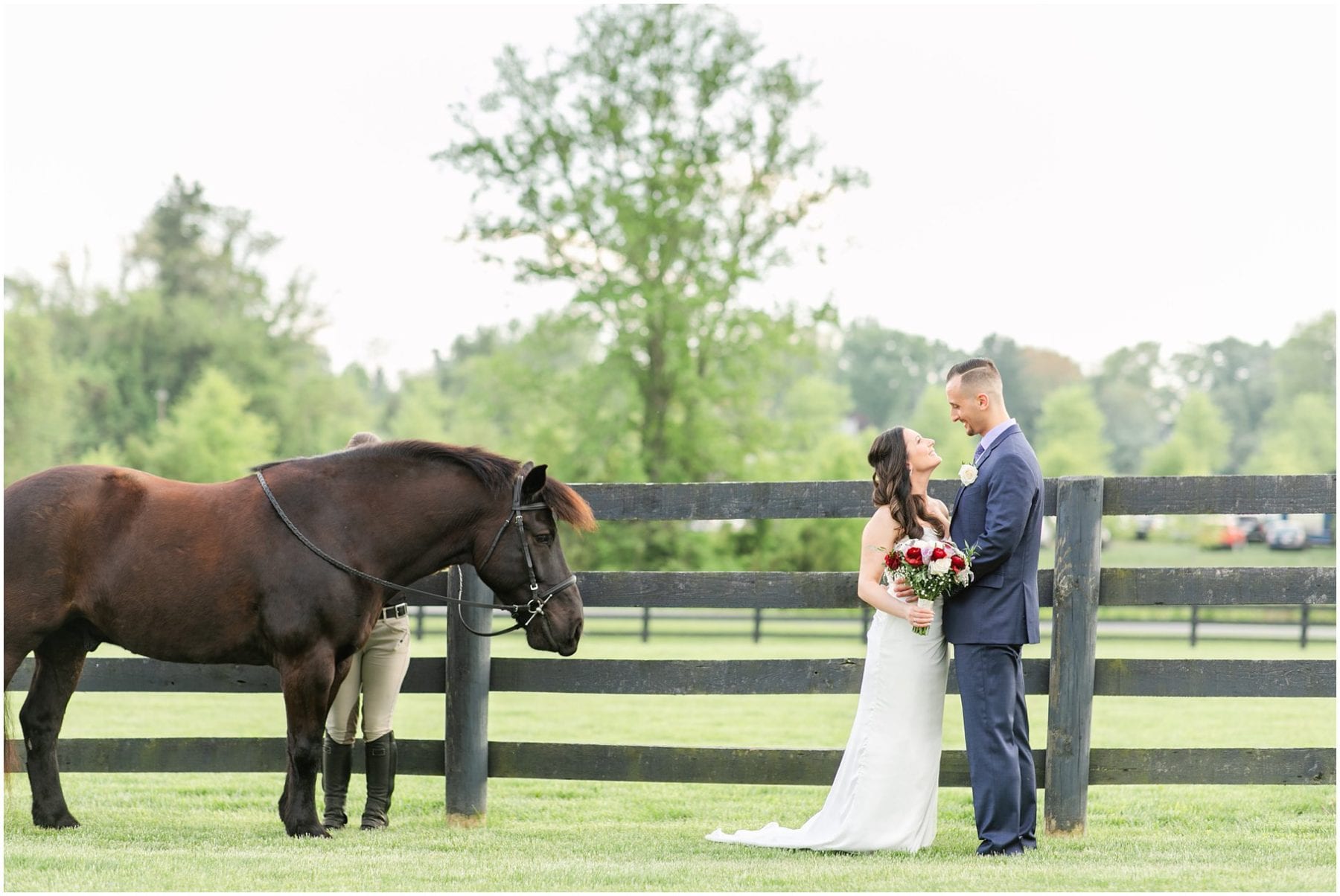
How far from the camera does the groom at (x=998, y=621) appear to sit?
18.2 feet

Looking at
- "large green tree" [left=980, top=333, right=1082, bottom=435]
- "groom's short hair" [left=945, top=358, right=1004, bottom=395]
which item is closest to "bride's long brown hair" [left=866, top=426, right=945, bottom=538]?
"groom's short hair" [left=945, top=358, right=1004, bottom=395]

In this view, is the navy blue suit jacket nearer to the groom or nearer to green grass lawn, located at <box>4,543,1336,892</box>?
the groom

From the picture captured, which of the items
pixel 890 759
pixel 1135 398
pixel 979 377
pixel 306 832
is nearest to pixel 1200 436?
pixel 1135 398

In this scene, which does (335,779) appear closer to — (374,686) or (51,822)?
(374,686)

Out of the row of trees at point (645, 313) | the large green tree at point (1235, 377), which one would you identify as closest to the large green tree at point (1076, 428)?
the large green tree at point (1235, 377)

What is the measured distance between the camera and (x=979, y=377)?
5.77 m

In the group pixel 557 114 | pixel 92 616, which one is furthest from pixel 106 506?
pixel 557 114

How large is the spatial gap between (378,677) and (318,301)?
53.2 meters

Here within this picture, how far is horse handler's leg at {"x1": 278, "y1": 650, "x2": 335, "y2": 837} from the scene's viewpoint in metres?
5.84

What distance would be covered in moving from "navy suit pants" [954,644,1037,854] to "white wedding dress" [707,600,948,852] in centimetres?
15

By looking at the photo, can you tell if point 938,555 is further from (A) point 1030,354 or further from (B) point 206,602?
(A) point 1030,354

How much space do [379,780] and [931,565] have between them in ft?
9.78

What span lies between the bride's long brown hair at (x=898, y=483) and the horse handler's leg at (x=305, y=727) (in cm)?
264

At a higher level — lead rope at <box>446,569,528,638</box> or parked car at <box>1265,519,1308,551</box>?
lead rope at <box>446,569,528,638</box>
